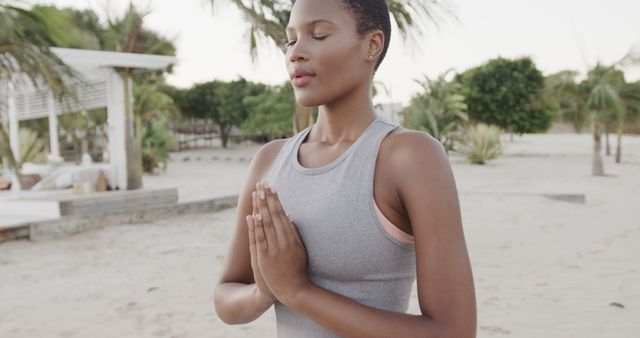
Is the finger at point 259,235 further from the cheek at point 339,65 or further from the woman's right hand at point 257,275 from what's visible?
the cheek at point 339,65

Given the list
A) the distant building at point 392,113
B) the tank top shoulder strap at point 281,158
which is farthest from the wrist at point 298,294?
the distant building at point 392,113

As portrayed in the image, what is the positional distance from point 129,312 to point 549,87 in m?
15.9

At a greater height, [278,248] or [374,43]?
[374,43]

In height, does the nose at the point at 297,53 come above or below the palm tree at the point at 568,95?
below

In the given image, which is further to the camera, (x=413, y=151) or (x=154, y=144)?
(x=154, y=144)

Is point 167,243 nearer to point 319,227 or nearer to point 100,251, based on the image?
point 100,251

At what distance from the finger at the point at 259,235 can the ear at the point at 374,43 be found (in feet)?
1.31

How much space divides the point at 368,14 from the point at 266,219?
457 millimetres

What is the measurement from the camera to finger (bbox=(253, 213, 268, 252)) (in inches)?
36.4

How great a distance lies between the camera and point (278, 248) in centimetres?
93

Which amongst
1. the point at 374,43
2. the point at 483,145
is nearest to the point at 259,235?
the point at 374,43

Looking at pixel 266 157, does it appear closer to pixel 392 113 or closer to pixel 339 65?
pixel 339 65

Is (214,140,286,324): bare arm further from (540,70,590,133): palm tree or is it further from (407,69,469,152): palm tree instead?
(407,69,469,152): palm tree

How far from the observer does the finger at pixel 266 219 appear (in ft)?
3.01
